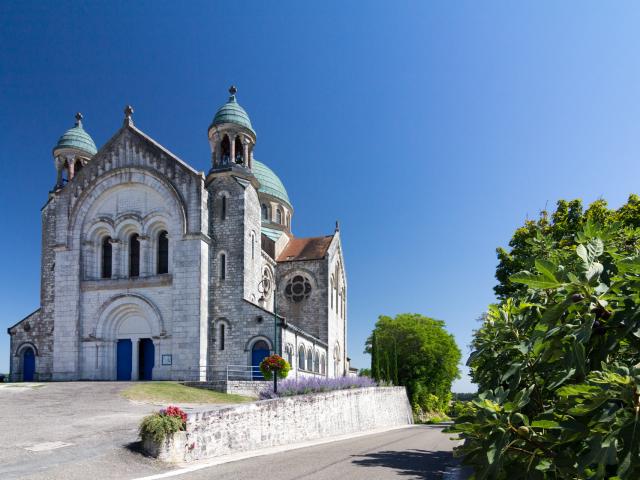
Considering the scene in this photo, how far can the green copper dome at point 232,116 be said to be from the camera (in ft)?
117

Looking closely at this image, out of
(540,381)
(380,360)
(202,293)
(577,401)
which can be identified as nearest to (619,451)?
(577,401)

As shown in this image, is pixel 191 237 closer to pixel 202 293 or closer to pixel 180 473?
pixel 202 293

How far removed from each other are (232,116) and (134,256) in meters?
11.1

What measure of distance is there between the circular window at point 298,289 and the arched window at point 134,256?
13.2 meters

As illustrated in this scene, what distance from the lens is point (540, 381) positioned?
4020mm

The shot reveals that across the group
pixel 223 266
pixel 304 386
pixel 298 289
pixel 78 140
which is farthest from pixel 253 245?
pixel 78 140

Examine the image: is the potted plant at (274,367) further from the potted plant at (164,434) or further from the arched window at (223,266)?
the arched window at (223,266)

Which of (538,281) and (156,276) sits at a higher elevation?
(156,276)

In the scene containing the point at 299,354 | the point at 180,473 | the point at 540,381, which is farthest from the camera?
the point at 299,354

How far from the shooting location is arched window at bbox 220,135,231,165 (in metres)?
35.9

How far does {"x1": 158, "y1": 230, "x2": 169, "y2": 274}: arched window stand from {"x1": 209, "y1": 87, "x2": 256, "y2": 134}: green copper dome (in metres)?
8.23

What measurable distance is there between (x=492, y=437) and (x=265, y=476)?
34.3 feet

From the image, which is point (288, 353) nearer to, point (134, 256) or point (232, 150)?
point (134, 256)

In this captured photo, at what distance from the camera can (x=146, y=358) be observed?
32.9 m
